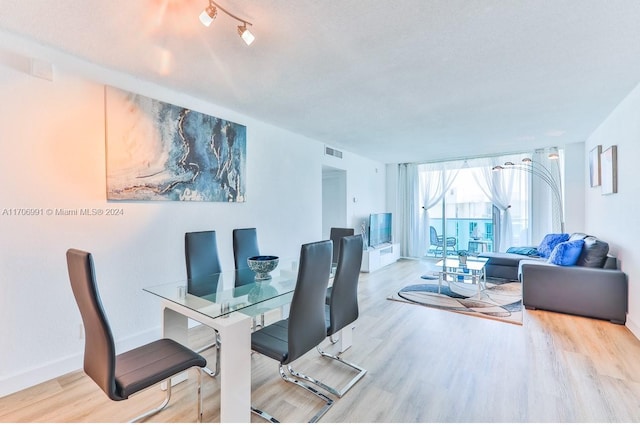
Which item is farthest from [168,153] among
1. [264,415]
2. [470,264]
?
[470,264]

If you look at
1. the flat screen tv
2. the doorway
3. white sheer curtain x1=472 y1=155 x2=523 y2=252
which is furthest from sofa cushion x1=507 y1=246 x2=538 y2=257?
the doorway

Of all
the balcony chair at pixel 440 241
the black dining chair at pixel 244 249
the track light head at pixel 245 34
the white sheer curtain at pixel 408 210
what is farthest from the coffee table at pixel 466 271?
the track light head at pixel 245 34

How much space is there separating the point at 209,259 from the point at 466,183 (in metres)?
5.94

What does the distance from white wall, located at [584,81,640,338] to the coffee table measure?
146 centimetres

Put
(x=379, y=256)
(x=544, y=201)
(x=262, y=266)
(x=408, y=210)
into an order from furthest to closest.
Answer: (x=408, y=210), (x=379, y=256), (x=544, y=201), (x=262, y=266)

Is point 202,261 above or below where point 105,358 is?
above

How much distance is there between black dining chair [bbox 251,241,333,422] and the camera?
1.68 m

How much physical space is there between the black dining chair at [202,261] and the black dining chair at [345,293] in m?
0.94

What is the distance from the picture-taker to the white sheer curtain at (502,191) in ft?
19.5

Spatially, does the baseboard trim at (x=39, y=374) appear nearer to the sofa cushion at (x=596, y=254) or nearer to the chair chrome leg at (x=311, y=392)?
the chair chrome leg at (x=311, y=392)

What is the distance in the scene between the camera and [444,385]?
82.6 inches

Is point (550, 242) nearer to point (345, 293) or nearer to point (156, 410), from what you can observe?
point (345, 293)

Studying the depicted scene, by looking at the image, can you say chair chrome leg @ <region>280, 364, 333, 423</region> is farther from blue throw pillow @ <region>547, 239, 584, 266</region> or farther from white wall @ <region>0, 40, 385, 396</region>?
blue throw pillow @ <region>547, 239, 584, 266</region>

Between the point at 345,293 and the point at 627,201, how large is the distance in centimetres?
322
